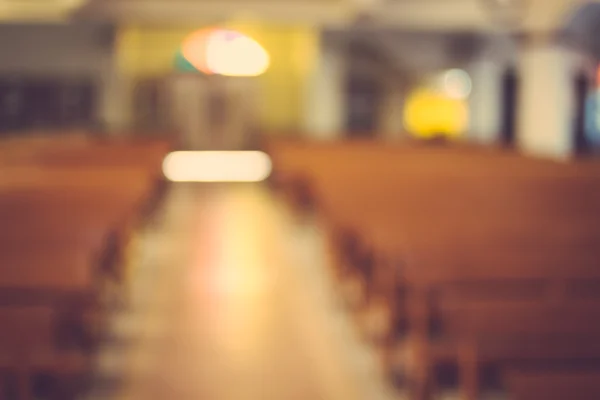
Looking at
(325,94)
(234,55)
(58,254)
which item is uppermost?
(234,55)

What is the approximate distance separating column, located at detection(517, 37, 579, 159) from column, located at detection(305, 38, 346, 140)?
6.84m

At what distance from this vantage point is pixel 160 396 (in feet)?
13.9

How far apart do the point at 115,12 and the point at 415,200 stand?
10.0 meters

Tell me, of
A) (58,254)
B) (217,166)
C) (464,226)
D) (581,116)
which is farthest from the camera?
(217,166)

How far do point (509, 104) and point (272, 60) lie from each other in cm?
501

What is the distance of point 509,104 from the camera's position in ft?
62.4

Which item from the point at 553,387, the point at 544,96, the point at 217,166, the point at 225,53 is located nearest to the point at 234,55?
the point at 225,53

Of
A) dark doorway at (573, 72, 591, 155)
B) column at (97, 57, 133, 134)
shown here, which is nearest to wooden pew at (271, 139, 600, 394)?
dark doorway at (573, 72, 591, 155)

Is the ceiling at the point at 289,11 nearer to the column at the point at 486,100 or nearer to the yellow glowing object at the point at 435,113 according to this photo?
the column at the point at 486,100

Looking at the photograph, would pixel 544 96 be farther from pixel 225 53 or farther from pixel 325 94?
Answer: pixel 225 53

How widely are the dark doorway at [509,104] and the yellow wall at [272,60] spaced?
3931 millimetres

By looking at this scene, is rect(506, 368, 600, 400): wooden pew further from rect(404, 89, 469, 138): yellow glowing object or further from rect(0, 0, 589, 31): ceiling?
rect(404, 89, 469, 138): yellow glowing object

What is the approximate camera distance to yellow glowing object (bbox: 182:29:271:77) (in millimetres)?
20562

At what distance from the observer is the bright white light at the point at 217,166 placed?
17281 mm
